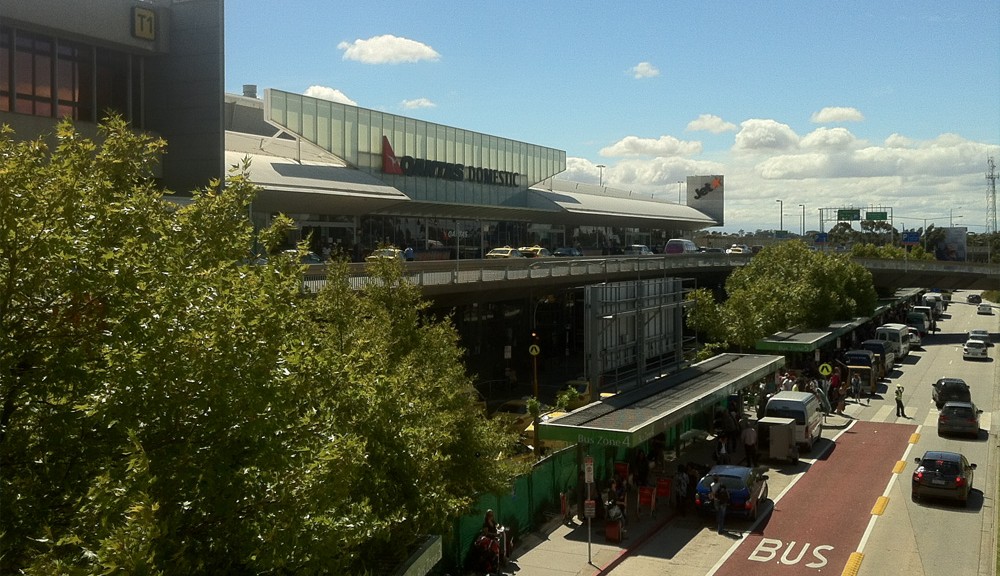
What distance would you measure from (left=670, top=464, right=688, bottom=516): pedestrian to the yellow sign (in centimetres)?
3164

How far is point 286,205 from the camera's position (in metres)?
52.7

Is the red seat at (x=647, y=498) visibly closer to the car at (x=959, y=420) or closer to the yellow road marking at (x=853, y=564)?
the yellow road marking at (x=853, y=564)

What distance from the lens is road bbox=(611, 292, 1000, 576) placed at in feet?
65.4

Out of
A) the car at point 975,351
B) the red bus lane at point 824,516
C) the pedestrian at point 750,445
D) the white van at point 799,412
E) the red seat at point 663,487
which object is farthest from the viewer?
the car at point 975,351

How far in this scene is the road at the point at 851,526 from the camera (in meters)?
19.9

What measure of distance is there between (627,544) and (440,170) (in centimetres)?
5177

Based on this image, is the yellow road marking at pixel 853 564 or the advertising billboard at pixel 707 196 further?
the advertising billboard at pixel 707 196

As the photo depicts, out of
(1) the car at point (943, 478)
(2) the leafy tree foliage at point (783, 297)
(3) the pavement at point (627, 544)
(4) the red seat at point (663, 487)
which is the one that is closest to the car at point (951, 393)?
(2) the leafy tree foliage at point (783, 297)

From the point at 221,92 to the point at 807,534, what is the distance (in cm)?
3247

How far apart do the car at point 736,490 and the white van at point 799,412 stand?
7.11m

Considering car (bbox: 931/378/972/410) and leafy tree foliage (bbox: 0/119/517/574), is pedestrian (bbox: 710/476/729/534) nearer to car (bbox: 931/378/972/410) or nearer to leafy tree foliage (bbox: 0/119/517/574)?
leafy tree foliage (bbox: 0/119/517/574)

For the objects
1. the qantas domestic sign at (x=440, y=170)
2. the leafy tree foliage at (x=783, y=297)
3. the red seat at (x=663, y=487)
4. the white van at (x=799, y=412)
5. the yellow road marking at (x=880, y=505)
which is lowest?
the yellow road marking at (x=880, y=505)

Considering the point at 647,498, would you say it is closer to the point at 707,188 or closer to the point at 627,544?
the point at 627,544

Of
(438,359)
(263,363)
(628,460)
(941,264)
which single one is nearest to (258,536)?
(263,363)
